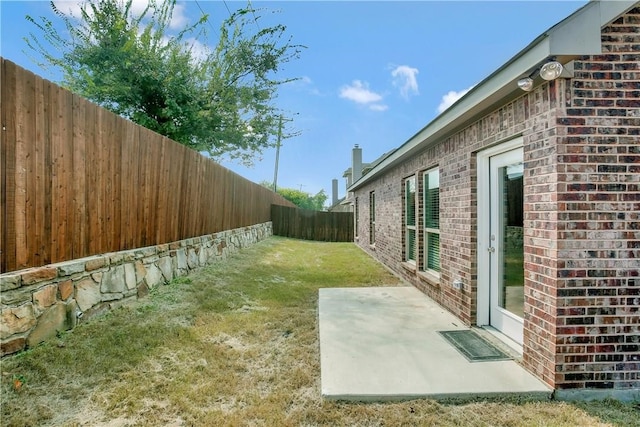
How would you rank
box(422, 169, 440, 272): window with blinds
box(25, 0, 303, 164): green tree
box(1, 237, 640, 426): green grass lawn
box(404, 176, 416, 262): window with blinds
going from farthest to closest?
box(25, 0, 303, 164): green tree, box(404, 176, 416, 262): window with blinds, box(422, 169, 440, 272): window with blinds, box(1, 237, 640, 426): green grass lawn

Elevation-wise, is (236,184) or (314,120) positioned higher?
(314,120)

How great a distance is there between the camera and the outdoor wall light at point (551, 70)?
7.53ft

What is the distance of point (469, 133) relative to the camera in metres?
3.92

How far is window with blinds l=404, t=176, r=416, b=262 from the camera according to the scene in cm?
638

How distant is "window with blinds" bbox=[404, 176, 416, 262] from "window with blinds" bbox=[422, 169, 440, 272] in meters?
0.66

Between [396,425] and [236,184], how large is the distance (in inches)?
329

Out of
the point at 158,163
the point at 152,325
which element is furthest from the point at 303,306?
the point at 158,163

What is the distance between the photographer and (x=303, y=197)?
41.3 meters

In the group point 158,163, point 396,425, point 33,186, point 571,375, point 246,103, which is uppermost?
point 246,103

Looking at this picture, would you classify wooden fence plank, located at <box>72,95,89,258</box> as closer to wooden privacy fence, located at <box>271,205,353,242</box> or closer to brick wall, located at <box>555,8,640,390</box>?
brick wall, located at <box>555,8,640,390</box>

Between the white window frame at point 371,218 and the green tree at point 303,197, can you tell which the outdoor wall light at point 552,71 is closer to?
the white window frame at point 371,218

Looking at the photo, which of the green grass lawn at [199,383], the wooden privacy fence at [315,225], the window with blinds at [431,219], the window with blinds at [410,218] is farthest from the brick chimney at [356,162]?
the green grass lawn at [199,383]

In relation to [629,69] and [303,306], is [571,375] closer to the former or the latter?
[629,69]

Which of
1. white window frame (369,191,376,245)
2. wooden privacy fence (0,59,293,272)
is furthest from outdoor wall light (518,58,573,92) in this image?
white window frame (369,191,376,245)
